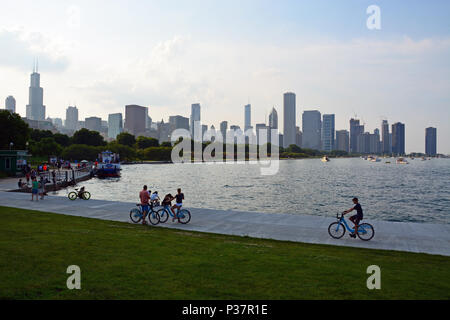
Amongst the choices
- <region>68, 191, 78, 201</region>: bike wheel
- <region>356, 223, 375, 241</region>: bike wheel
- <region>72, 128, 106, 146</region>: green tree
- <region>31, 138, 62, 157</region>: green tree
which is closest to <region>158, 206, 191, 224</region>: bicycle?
<region>356, 223, 375, 241</region>: bike wheel

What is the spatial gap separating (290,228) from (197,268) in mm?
9837

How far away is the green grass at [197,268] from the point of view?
327 inches

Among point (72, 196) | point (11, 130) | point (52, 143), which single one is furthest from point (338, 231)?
point (52, 143)

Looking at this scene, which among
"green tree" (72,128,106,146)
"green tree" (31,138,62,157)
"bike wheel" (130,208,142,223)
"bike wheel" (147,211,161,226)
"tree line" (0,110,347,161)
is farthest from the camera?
"green tree" (72,128,106,146)

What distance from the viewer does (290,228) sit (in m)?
19.1

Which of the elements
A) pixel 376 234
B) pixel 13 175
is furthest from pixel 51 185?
pixel 376 234

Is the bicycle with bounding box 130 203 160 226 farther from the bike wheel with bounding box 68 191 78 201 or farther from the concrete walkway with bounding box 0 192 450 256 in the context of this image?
the bike wheel with bounding box 68 191 78 201

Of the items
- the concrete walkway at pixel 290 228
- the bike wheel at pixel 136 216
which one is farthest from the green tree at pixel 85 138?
the bike wheel at pixel 136 216

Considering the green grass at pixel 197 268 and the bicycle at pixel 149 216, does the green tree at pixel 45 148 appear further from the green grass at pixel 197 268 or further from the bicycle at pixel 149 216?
the green grass at pixel 197 268

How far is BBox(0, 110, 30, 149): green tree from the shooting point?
3172 inches

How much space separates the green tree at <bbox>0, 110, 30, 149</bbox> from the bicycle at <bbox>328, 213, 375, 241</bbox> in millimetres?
85378

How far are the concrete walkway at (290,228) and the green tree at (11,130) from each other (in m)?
64.7
